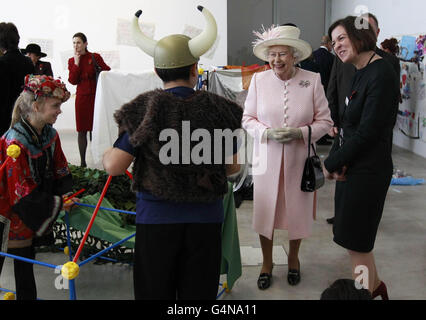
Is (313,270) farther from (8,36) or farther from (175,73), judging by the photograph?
(8,36)

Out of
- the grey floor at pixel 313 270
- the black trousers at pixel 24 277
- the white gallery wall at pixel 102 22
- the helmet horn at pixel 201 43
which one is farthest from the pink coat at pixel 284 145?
the white gallery wall at pixel 102 22

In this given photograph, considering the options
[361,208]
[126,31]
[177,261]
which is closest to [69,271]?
[177,261]

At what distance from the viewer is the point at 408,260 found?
10.2 ft

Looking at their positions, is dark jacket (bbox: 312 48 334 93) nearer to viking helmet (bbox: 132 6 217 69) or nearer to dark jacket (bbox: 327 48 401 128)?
dark jacket (bbox: 327 48 401 128)

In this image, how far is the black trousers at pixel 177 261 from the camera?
1.55 metres

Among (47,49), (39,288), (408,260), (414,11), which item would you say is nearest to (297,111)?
(408,260)

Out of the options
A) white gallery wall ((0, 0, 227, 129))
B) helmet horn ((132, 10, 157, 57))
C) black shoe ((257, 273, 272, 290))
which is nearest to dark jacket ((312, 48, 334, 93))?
white gallery wall ((0, 0, 227, 129))

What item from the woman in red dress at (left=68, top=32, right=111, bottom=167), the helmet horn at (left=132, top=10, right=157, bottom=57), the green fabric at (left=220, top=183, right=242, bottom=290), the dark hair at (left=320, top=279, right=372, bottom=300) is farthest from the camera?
the woman in red dress at (left=68, top=32, right=111, bottom=167)

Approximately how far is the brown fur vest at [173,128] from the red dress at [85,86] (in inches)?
164

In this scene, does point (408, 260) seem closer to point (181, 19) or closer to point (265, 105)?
point (265, 105)

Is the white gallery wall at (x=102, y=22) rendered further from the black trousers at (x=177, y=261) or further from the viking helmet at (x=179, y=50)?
the black trousers at (x=177, y=261)

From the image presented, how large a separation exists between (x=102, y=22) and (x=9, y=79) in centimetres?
574

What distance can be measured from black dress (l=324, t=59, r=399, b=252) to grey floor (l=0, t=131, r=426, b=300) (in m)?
0.72

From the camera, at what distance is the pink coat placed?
2529 millimetres
